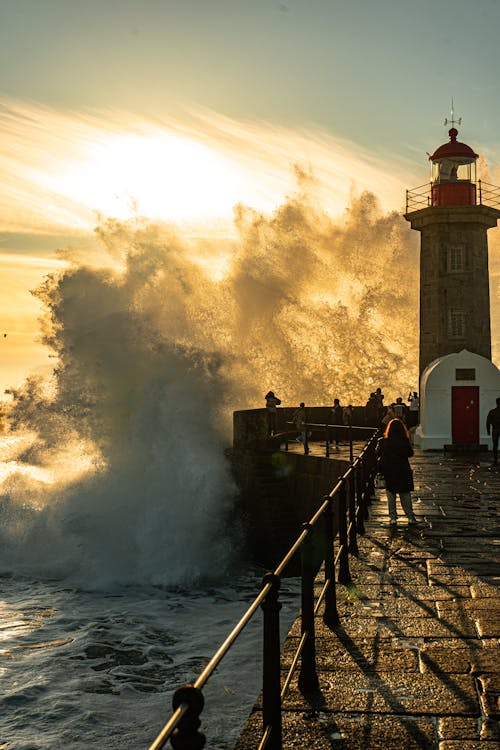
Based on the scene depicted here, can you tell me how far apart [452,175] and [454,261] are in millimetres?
3314

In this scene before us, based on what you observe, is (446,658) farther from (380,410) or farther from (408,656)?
(380,410)

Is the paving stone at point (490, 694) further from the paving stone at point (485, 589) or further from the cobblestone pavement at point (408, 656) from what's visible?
the paving stone at point (485, 589)

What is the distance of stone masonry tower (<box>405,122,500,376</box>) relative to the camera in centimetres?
2731

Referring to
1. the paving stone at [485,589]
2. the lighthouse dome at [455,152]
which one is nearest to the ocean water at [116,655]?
the paving stone at [485,589]

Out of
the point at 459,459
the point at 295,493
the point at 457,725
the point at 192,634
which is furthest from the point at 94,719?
the point at 459,459

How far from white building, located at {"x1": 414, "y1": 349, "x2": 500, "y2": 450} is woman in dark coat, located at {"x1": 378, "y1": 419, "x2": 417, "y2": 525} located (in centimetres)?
1430

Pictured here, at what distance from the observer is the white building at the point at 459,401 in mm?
23234

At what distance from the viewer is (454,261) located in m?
27.6

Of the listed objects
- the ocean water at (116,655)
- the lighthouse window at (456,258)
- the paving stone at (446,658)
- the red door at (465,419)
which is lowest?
the ocean water at (116,655)

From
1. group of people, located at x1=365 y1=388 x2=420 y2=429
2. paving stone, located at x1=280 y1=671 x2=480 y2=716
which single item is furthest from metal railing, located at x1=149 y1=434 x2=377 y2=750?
group of people, located at x1=365 y1=388 x2=420 y2=429

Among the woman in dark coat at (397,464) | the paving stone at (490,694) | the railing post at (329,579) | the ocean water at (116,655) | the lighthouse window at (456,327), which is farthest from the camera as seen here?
the lighthouse window at (456,327)

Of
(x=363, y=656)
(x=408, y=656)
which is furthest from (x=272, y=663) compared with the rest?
(x=408, y=656)

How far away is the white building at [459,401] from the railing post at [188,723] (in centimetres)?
2217

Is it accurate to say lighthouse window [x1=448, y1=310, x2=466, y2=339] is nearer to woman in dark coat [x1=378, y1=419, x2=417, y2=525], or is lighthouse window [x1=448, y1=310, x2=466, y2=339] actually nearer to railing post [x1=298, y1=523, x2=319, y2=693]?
woman in dark coat [x1=378, y1=419, x2=417, y2=525]
